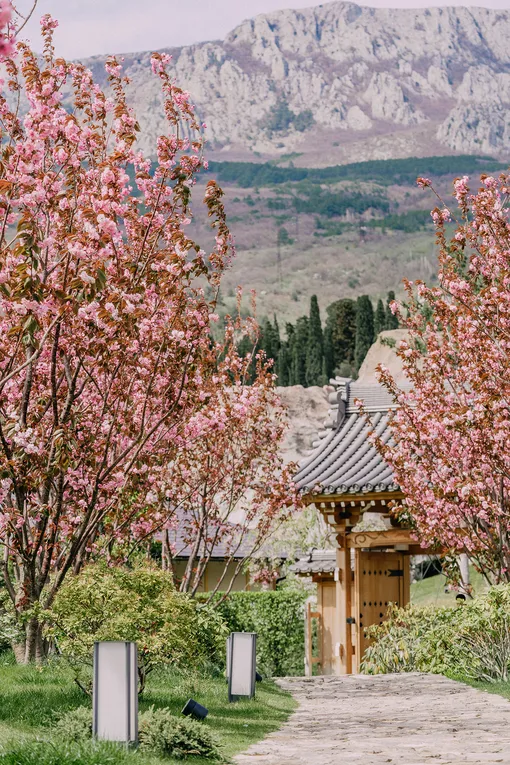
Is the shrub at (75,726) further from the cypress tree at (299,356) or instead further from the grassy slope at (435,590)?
the cypress tree at (299,356)

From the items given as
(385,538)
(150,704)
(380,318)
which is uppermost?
(380,318)

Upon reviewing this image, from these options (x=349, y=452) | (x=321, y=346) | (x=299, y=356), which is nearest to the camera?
(x=349, y=452)

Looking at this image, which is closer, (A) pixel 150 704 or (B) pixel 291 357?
(A) pixel 150 704

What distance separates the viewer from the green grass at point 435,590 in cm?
3772

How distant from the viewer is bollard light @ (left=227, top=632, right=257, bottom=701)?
13445 mm

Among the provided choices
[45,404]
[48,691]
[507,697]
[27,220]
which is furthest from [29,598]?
[507,697]

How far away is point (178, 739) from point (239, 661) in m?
4.34

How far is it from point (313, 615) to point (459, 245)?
49.8ft

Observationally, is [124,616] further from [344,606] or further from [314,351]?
[314,351]

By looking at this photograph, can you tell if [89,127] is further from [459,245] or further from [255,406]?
[255,406]

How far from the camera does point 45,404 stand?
12.8 meters

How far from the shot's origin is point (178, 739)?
9.20 m

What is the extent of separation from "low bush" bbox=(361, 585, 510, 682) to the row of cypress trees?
61323mm


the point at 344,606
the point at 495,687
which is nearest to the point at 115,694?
the point at 495,687
